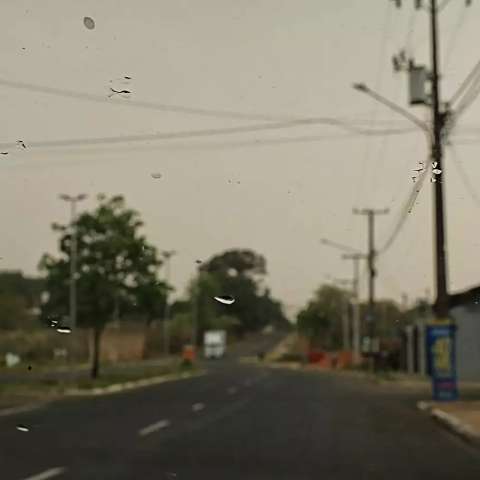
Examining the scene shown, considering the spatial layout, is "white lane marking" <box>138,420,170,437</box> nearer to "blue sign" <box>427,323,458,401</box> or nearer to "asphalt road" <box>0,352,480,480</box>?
"asphalt road" <box>0,352,480,480</box>

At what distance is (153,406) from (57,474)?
48.0ft

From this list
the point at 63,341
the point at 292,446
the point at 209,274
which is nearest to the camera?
the point at 292,446

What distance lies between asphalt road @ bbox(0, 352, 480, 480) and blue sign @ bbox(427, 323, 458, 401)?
3.50 feet

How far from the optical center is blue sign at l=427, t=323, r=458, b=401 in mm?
27516

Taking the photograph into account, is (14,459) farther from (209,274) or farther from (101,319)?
(101,319)

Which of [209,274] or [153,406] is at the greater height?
[209,274]

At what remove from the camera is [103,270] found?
129 feet

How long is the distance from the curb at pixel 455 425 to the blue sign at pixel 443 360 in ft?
6.82

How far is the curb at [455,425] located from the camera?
16913mm

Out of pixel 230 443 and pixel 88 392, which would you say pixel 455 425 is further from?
pixel 88 392

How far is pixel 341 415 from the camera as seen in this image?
914 inches

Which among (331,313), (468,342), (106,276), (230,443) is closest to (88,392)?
(106,276)

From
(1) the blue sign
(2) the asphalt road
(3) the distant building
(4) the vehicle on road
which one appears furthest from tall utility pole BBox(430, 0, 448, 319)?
(4) the vehicle on road

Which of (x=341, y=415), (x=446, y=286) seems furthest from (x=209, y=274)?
(x=446, y=286)
